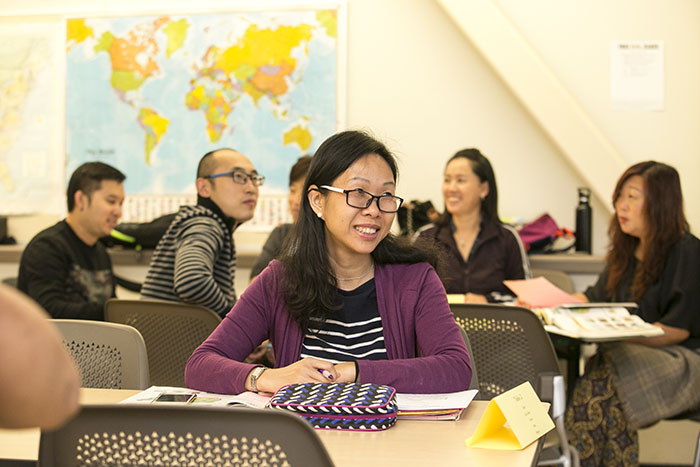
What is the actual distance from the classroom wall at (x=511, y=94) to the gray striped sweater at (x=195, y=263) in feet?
4.71

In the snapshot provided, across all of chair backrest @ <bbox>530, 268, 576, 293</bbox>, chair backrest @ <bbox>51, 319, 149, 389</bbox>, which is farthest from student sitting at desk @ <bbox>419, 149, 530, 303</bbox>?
chair backrest @ <bbox>51, 319, 149, 389</bbox>

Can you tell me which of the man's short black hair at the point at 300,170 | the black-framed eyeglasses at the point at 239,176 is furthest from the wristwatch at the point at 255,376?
the man's short black hair at the point at 300,170

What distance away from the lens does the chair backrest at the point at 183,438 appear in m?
0.90

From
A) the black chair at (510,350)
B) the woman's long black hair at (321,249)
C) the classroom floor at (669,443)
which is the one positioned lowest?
the classroom floor at (669,443)

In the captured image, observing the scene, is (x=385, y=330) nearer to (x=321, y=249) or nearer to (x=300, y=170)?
(x=321, y=249)

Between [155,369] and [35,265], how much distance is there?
3.03 feet

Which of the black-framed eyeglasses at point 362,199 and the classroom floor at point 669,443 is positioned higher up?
the black-framed eyeglasses at point 362,199

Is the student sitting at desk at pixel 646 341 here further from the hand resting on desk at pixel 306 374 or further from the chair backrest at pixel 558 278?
the hand resting on desk at pixel 306 374

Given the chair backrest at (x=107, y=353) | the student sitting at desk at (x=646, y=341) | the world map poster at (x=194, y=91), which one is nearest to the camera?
the chair backrest at (x=107, y=353)

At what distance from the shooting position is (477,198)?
367cm

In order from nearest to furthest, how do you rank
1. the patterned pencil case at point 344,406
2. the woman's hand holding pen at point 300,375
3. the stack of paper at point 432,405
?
the patterned pencil case at point 344,406 → the stack of paper at point 432,405 → the woman's hand holding pen at point 300,375

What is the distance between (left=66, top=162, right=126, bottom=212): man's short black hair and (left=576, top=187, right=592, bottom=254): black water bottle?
227 cm

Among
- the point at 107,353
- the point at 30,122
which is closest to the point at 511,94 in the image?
the point at 30,122

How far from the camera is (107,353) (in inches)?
73.2
